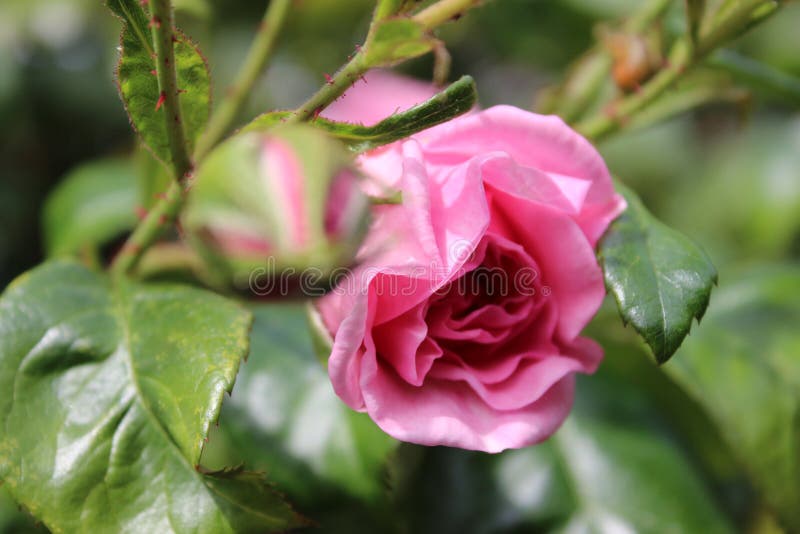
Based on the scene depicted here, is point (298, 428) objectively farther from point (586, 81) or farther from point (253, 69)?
point (586, 81)

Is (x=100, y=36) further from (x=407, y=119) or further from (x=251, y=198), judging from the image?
(x=407, y=119)

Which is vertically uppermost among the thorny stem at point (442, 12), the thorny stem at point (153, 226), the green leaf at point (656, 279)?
the thorny stem at point (442, 12)

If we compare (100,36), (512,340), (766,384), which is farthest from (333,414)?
(100,36)

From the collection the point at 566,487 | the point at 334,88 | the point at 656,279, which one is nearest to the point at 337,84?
the point at 334,88

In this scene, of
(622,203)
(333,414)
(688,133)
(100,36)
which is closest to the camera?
(622,203)

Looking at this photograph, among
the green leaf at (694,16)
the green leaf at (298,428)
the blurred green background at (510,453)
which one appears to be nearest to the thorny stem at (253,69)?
the blurred green background at (510,453)

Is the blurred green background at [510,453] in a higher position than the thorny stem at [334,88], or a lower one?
lower

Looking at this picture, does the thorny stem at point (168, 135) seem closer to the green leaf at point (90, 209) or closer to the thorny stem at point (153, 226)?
the thorny stem at point (153, 226)
